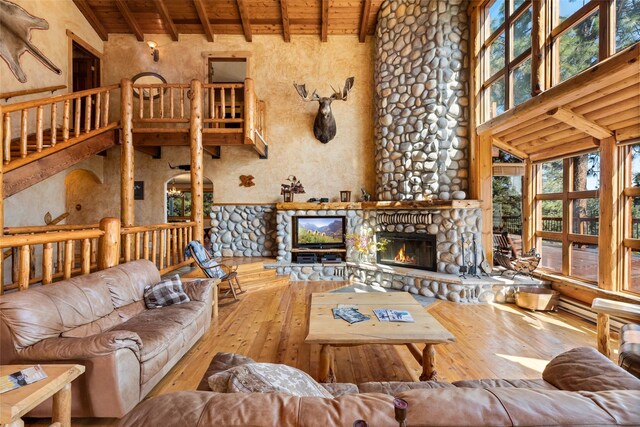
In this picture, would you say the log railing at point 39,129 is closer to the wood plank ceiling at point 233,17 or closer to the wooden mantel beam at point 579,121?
the wood plank ceiling at point 233,17

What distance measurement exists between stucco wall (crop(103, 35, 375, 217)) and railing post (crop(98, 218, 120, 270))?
323 centimetres

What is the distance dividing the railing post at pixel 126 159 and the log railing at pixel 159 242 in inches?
17.9

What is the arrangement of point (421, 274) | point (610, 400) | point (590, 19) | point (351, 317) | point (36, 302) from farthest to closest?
1. point (421, 274)
2. point (590, 19)
3. point (351, 317)
4. point (36, 302)
5. point (610, 400)

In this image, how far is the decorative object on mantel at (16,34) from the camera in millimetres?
4406

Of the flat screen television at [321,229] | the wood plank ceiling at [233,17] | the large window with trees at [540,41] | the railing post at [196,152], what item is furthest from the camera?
the flat screen television at [321,229]

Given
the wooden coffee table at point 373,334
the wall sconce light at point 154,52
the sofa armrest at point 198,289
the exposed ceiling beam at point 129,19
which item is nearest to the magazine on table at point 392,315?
the wooden coffee table at point 373,334

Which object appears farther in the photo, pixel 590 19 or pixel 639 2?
pixel 590 19

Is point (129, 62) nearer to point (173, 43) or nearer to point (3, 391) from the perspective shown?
point (173, 43)

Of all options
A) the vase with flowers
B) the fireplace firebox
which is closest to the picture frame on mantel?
the vase with flowers

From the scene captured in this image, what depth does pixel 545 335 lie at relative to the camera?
326cm

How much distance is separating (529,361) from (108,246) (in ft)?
14.1

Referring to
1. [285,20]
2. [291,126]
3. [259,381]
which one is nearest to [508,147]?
[291,126]

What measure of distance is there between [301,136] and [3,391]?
5.69 meters

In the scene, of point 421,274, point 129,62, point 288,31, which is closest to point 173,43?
point 129,62
